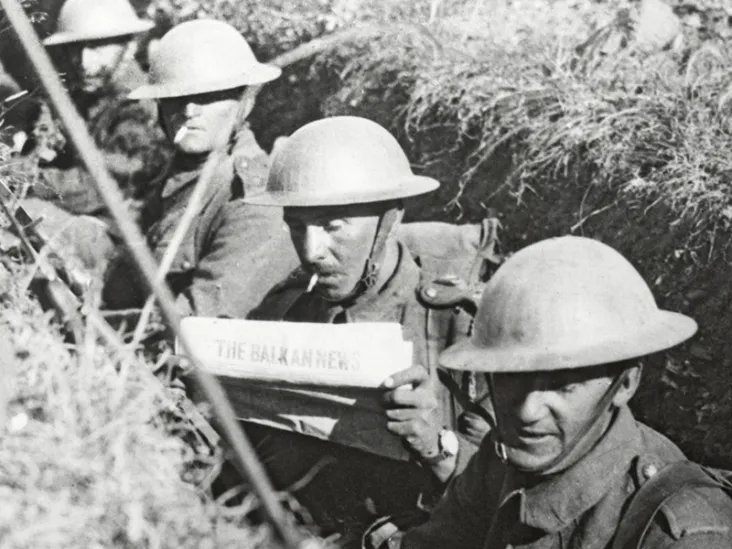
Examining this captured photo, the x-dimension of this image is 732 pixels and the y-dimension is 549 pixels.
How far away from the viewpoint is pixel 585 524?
2.93 m

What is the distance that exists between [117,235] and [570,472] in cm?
425

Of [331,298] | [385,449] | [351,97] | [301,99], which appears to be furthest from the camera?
[301,99]

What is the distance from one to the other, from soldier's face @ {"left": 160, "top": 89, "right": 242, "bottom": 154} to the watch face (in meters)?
2.57

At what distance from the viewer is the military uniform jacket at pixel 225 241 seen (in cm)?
535

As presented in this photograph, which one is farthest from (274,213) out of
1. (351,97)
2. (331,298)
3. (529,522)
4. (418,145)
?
(529,522)

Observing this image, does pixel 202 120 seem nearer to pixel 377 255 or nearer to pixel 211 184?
pixel 211 184

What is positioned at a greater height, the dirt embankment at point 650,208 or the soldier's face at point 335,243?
the soldier's face at point 335,243

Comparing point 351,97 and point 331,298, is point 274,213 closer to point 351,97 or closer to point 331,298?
point 331,298

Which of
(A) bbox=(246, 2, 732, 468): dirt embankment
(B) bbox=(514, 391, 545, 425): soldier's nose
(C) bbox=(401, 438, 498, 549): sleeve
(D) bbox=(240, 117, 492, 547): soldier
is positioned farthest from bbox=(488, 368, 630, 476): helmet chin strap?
(A) bbox=(246, 2, 732, 468): dirt embankment

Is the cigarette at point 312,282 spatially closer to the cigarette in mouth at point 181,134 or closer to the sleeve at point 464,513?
the sleeve at point 464,513

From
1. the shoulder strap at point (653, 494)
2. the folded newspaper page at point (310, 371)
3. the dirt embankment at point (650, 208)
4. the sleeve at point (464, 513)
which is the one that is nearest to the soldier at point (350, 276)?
the folded newspaper page at point (310, 371)

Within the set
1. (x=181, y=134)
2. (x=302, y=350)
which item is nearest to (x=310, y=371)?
(x=302, y=350)

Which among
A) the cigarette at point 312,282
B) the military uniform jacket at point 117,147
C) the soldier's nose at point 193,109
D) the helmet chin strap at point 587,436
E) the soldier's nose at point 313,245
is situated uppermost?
the helmet chin strap at point 587,436

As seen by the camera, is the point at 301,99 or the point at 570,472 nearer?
the point at 570,472
